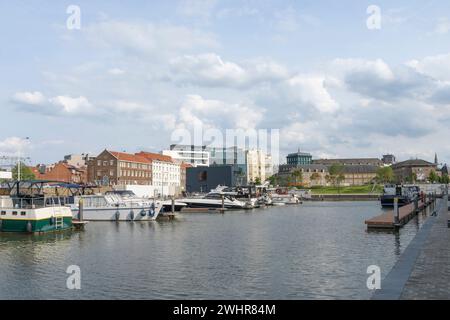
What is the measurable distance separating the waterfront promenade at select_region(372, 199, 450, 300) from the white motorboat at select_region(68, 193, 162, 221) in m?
39.9

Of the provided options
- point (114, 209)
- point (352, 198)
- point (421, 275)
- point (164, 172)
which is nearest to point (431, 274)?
point (421, 275)

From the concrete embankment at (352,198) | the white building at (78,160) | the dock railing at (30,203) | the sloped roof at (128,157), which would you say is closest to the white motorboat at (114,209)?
the dock railing at (30,203)

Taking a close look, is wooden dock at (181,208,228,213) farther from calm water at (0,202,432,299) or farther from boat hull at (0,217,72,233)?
boat hull at (0,217,72,233)

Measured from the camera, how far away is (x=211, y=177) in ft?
576

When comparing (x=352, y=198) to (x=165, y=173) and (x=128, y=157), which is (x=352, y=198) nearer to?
(x=165, y=173)

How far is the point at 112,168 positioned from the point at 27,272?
119168mm

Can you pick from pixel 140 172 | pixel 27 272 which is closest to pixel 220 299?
pixel 27 272

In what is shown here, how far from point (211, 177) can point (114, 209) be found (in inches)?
4412

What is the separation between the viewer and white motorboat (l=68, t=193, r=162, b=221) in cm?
6372

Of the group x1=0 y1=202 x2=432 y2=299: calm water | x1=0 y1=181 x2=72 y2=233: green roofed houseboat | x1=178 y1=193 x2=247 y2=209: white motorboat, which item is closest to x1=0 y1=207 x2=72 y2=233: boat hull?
x1=0 y1=181 x2=72 y2=233: green roofed houseboat

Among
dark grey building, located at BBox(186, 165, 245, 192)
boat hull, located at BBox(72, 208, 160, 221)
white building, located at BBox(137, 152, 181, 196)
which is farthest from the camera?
dark grey building, located at BBox(186, 165, 245, 192)

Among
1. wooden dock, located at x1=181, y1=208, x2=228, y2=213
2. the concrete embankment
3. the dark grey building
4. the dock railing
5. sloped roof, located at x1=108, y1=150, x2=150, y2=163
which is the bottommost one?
the concrete embankment

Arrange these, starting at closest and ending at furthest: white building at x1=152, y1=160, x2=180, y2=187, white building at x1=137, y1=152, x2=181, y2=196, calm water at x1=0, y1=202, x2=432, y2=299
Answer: calm water at x1=0, y1=202, x2=432, y2=299 → white building at x1=137, y1=152, x2=181, y2=196 → white building at x1=152, y1=160, x2=180, y2=187

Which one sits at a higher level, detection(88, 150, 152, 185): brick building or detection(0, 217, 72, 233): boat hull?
detection(88, 150, 152, 185): brick building
